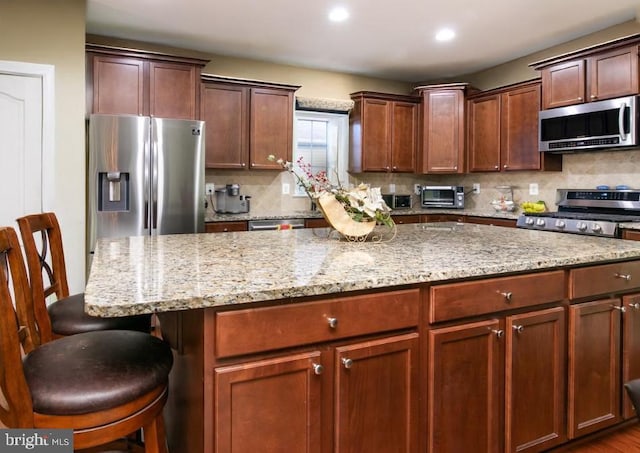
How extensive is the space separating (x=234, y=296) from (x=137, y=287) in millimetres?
277

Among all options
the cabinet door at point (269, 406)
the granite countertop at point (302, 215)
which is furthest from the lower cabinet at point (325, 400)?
the granite countertop at point (302, 215)

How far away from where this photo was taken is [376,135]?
555 cm

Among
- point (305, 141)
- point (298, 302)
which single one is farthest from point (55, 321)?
point (305, 141)

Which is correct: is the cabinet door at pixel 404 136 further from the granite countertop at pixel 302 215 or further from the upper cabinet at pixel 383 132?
the granite countertop at pixel 302 215

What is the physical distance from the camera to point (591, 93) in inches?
159

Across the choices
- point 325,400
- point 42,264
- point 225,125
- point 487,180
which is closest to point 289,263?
point 325,400

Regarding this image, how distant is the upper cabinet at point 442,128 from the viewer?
548 cm

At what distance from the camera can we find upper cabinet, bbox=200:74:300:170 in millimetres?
4656

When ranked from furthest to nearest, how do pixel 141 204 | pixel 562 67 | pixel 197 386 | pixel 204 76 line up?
pixel 204 76
pixel 562 67
pixel 141 204
pixel 197 386

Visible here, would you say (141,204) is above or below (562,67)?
below

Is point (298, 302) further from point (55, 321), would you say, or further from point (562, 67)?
point (562, 67)

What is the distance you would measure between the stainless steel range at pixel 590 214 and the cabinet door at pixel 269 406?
3.33m

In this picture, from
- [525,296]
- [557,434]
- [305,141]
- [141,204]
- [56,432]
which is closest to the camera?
[56,432]

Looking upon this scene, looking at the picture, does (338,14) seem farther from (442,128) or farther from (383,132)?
(442,128)
